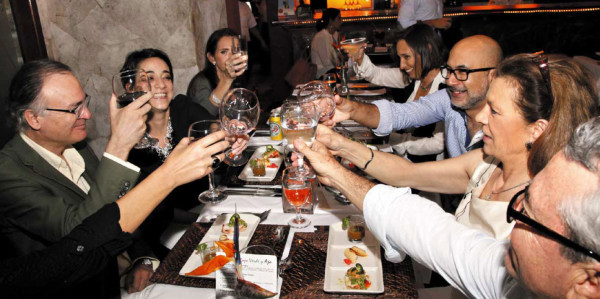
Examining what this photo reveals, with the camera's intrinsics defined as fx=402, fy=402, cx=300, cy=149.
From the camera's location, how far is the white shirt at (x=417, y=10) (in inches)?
264

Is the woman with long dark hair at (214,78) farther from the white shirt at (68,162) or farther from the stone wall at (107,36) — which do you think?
the white shirt at (68,162)

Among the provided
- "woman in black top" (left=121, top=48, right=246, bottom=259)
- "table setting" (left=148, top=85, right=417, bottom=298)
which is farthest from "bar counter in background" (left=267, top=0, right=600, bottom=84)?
"table setting" (left=148, top=85, right=417, bottom=298)

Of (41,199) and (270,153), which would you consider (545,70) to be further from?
(41,199)

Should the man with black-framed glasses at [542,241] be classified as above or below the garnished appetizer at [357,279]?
above

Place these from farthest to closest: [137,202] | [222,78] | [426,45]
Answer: [426,45], [222,78], [137,202]

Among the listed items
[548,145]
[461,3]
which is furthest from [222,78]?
[461,3]

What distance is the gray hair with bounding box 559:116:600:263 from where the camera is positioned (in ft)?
2.36

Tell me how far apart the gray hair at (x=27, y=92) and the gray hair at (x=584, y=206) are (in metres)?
1.93

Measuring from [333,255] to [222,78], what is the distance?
2.12 meters

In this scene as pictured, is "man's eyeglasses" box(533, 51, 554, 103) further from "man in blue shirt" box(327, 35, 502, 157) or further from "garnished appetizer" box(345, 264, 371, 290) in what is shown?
"garnished appetizer" box(345, 264, 371, 290)

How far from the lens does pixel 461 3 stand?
9.35 meters

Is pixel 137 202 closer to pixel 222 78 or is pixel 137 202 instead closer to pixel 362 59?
pixel 222 78

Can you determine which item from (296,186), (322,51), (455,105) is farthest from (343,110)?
(322,51)

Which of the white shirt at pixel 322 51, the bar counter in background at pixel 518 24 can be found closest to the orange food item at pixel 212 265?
the white shirt at pixel 322 51
